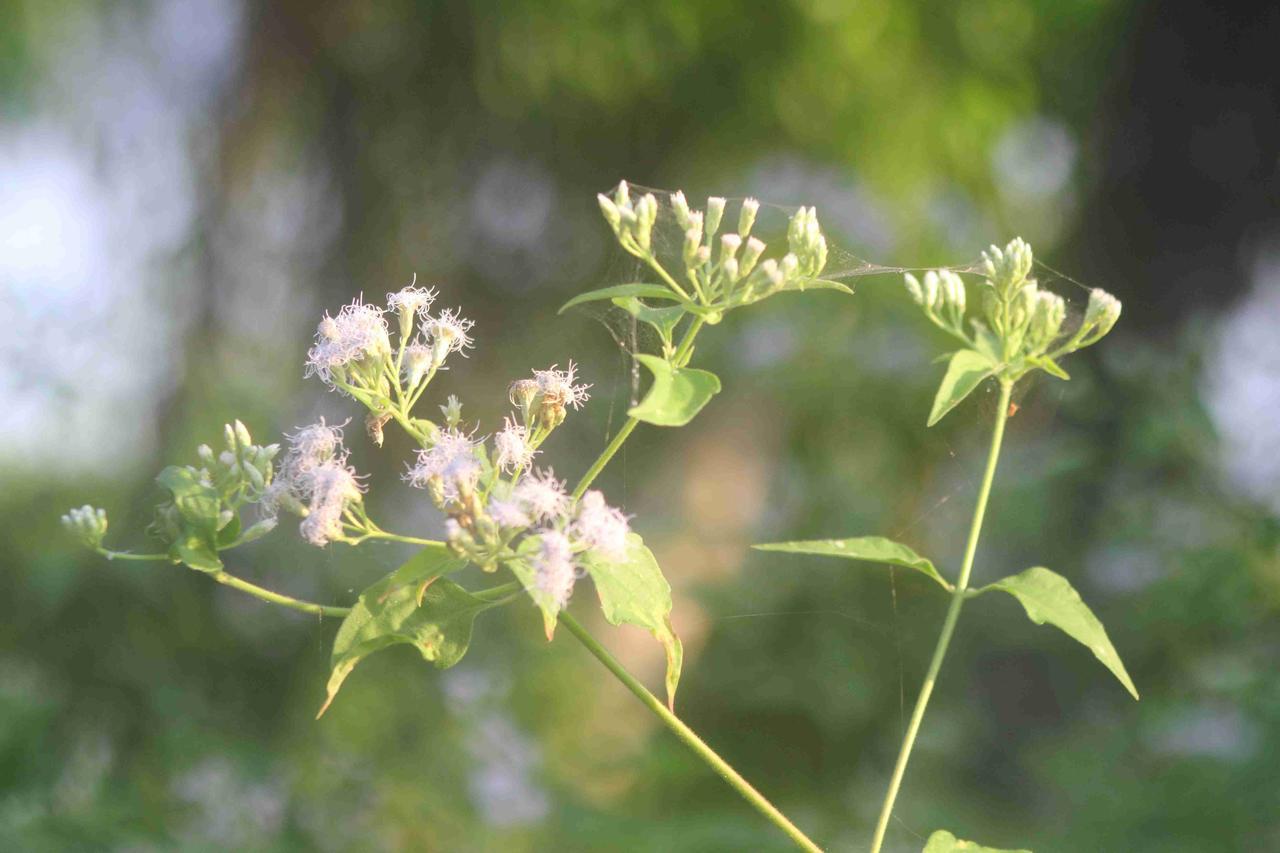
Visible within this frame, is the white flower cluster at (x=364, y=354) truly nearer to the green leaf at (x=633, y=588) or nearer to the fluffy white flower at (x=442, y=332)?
the fluffy white flower at (x=442, y=332)

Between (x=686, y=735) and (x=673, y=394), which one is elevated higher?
(x=673, y=394)

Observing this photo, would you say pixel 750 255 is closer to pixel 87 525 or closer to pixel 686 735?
pixel 686 735

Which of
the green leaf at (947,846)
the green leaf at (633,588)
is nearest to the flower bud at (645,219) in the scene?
the green leaf at (633,588)

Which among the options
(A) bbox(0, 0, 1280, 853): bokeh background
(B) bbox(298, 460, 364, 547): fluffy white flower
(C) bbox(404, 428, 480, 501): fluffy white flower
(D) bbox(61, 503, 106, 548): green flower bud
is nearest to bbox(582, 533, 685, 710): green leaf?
(C) bbox(404, 428, 480, 501): fluffy white flower

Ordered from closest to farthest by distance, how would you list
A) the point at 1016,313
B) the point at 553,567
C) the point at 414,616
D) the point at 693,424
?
the point at 553,567
the point at 414,616
the point at 1016,313
the point at 693,424

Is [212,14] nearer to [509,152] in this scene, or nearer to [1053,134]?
[509,152]

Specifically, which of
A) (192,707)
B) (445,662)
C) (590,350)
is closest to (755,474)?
(590,350)

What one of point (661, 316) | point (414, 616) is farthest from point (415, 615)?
point (661, 316)
